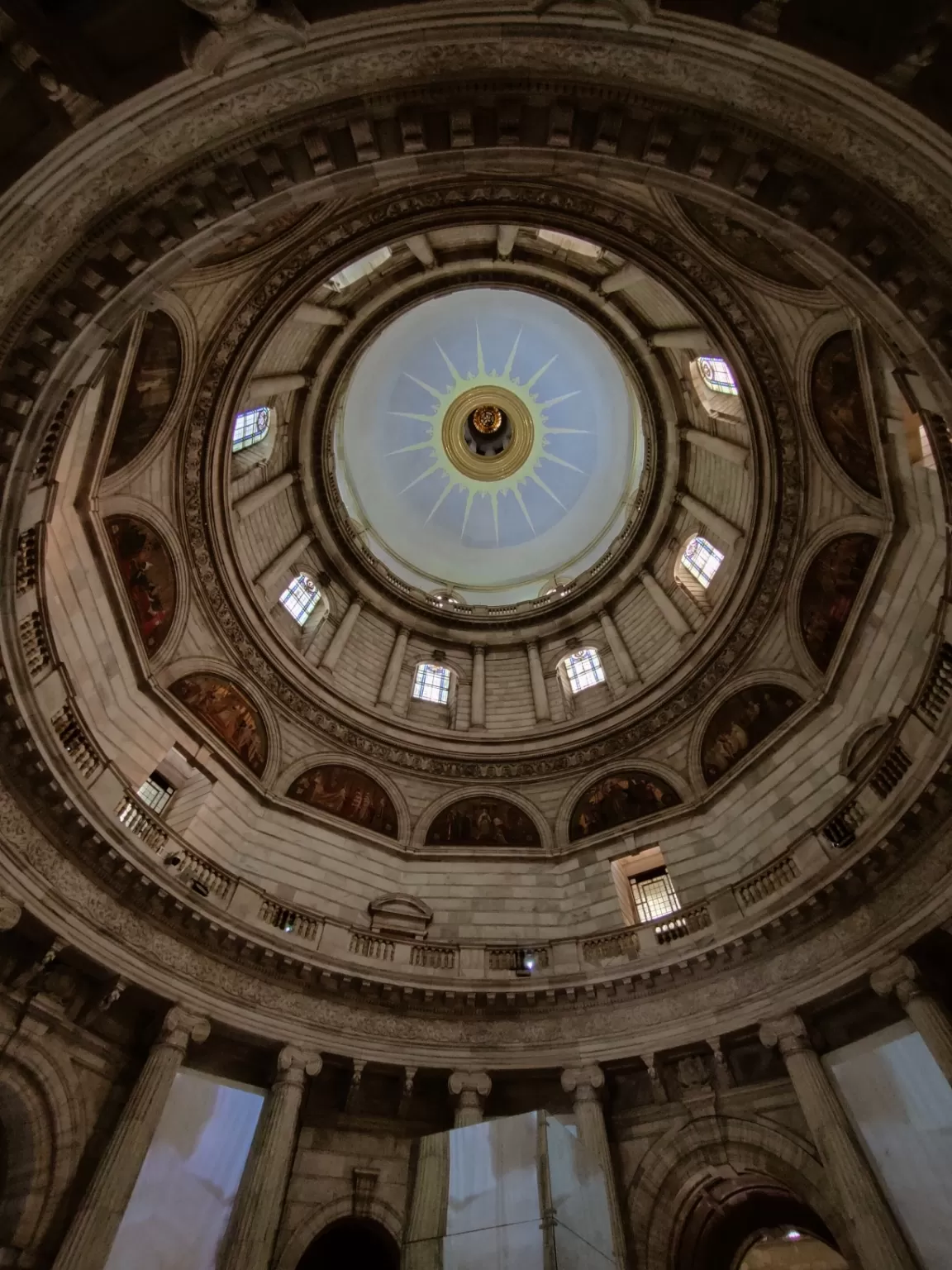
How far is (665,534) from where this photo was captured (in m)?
24.6

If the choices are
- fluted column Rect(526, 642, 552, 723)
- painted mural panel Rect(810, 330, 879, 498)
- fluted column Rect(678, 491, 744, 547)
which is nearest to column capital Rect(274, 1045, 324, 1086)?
fluted column Rect(526, 642, 552, 723)

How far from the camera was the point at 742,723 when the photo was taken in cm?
1839

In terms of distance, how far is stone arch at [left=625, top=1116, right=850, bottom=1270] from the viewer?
1171cm

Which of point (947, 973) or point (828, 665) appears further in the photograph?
point (828, 665)

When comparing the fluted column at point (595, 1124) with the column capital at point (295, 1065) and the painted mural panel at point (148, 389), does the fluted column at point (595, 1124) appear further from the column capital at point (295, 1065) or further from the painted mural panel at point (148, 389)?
the painted mural panel at point (148, 389)

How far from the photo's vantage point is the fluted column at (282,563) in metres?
21.3

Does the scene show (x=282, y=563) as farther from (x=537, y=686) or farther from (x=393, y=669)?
(x=537, y=686)

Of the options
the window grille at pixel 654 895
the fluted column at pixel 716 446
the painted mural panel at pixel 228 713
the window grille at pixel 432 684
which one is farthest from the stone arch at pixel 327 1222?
the fluted column at pixel 716 446

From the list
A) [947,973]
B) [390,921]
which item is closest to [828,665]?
[947,973]

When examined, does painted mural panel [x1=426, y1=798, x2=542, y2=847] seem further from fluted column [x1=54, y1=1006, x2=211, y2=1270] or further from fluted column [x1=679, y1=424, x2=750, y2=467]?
fluted column [x1=679, y1=424, x2=750, y2=467]

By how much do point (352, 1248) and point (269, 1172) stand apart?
3.35 m

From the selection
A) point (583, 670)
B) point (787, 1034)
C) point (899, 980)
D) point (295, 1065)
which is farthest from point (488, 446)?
point (899, 980)

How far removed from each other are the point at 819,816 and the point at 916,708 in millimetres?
3679

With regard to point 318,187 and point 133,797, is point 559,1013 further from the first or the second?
point 318,187
